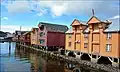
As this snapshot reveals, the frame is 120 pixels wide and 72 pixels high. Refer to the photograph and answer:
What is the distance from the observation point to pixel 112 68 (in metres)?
30.0

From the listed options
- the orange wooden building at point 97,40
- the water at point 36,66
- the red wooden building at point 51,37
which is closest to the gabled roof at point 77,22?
the orange wooden building at point 97,40

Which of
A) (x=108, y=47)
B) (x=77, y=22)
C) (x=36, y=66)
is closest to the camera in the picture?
(x=108, y=47)

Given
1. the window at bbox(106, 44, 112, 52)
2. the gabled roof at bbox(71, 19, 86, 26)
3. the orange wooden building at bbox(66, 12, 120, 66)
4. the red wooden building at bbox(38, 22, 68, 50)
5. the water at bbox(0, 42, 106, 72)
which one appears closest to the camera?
the water at bbox(0, 42, 106, 72)

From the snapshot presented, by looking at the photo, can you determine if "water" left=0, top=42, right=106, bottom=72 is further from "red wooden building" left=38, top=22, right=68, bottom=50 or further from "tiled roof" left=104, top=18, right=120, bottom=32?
"red wooden building" left=38, top=22, right=68, bottom=50

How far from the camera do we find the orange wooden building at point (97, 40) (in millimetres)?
33031

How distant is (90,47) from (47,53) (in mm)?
22106

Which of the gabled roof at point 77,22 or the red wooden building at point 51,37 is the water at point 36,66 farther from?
the red wooden building at point 51,37

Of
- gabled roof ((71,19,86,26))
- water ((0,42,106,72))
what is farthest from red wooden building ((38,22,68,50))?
gabled roof ((71,19,86,26))

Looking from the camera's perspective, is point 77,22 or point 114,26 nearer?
point 114,26

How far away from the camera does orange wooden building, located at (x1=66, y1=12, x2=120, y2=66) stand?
1300 inches

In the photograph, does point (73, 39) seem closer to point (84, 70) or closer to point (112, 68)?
point (84, 70)

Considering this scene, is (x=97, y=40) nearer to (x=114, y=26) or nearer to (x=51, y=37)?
(x=114, y=26)

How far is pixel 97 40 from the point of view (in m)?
36.8

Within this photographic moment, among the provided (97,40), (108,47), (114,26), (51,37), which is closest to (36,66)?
(97,40)
